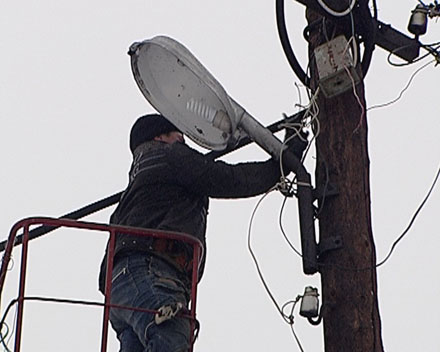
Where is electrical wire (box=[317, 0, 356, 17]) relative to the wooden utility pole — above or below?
above

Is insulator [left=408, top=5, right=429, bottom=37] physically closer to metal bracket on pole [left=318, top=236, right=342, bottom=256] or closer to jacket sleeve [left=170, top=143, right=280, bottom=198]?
jacket sleeve [left=170, top=143, right=280, bottom=198]

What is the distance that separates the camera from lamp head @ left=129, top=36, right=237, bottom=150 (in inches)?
290

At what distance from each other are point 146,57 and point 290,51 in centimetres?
93

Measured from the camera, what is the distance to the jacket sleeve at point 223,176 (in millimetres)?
7566

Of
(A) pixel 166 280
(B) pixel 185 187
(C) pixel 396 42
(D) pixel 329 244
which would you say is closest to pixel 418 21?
(C) pixel 396 42

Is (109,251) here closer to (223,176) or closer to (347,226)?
(223,176)

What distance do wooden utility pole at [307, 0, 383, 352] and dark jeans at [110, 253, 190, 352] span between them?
772 mm

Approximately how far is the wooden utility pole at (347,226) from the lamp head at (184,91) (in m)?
0.59

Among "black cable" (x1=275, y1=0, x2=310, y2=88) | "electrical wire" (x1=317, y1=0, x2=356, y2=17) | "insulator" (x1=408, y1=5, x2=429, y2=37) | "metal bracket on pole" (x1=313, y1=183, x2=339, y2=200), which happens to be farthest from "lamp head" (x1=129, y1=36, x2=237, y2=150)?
"insulator" (x1=408, y1=5, x2=429, y2=37)

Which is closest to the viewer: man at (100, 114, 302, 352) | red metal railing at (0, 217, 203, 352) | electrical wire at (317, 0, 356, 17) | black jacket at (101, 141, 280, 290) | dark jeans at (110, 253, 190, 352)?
red metal railing at (0, 217, 203, 352)

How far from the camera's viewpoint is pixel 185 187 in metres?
7.63

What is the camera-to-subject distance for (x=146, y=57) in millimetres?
7559

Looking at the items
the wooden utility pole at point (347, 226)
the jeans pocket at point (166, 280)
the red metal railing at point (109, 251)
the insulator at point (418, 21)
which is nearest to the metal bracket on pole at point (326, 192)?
the wooden utility pole at point (347, 226)

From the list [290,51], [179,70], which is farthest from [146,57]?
[290,51]
